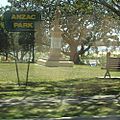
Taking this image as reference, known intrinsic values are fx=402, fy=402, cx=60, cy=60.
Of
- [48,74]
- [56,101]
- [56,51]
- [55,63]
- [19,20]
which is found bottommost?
[56,101]

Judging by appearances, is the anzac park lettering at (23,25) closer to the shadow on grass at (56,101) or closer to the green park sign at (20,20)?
the green park sign at (20,20)

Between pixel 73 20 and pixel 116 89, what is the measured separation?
27.5 ft

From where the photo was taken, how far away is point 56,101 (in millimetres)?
11117

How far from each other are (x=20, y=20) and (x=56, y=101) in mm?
4199

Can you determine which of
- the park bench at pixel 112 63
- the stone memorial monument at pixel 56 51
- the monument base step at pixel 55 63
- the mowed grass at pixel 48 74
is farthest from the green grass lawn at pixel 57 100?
the monument base step at pixel 55 63

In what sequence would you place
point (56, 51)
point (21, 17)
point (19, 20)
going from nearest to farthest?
point (21, 17)
point (19, 20)
point (56, 51)

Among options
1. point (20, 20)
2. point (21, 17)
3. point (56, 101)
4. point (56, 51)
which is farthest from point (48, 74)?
point (56, 101)

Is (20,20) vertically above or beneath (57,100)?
above

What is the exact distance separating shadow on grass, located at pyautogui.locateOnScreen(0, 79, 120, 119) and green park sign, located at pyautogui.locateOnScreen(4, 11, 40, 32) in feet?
7.00

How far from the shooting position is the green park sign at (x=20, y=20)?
14070mm

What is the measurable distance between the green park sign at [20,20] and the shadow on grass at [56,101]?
2.13 m

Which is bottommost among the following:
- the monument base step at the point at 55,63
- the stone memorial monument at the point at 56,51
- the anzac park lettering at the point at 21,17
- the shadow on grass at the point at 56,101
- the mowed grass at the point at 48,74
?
the shadow on grass at the point at 56,101

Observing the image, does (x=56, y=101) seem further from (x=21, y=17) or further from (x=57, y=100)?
(x=21, y=17)

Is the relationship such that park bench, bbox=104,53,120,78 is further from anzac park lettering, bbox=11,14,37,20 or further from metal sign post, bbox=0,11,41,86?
anzac park lettering, bbox=11,14,37,20
